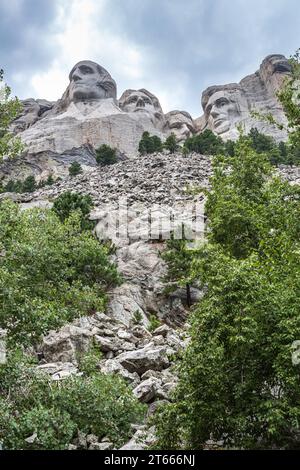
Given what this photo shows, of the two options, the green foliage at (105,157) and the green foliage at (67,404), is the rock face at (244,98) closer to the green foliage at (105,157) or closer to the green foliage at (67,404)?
the green foliage at (105,157)

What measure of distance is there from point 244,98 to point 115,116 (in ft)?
115

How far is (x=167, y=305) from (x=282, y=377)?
69.5 feet

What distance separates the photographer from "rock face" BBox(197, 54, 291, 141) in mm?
95000

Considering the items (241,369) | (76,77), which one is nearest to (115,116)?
(76,77)

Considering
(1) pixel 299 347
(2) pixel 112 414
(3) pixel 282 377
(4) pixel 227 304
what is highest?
(4) pixel 227 304

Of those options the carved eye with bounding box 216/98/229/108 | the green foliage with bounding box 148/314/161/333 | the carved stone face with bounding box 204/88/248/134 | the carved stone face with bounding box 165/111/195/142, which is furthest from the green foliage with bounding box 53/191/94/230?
the carved eye with bounding box 216/98/229/108

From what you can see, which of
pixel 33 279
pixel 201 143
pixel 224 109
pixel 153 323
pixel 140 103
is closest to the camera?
pixel 33 279

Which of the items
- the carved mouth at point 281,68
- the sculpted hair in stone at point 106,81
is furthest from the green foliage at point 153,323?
the carved mouth at point 281,68

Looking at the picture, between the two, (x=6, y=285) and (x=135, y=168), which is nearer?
(x=6, y=285)

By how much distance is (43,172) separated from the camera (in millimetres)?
73812

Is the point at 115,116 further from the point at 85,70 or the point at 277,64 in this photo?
the point at 277,64

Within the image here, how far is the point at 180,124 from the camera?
99750mm
